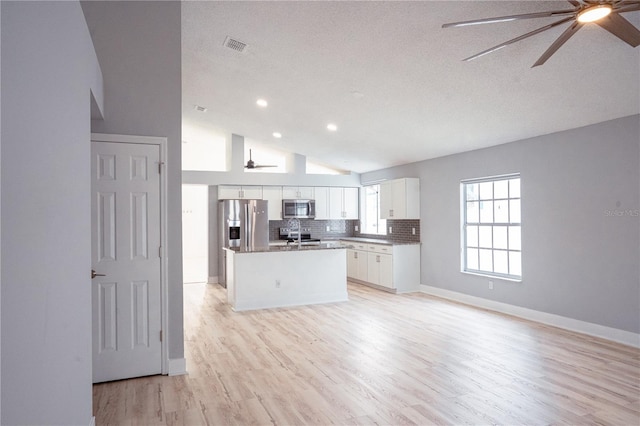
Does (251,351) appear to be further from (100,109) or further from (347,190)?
(347,190)

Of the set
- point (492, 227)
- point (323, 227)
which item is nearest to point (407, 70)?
point (492, 227)

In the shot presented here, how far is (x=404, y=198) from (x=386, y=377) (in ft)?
14.4

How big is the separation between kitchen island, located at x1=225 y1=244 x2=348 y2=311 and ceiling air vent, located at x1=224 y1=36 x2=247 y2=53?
283 centimetres

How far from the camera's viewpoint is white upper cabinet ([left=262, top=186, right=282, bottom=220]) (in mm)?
8859

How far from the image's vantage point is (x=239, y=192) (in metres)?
8.69

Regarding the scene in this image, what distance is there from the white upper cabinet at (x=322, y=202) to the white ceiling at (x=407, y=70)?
9.26 feet

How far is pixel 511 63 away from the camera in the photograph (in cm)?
371

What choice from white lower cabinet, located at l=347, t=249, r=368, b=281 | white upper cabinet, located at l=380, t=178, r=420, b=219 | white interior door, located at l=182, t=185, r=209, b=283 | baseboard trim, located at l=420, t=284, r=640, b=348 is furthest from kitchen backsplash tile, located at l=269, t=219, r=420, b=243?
white interior door, located at l=182, t=185, r=209, b=283

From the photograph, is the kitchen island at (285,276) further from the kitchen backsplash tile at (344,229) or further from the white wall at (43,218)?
the white wall at (43,218)

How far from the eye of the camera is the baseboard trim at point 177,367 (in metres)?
3.61

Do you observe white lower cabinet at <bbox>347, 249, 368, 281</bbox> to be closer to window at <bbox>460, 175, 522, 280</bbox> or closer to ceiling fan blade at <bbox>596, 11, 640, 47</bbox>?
window at <bbox>460, 175, 522, 280</bbox>

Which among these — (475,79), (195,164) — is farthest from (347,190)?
(475,79)

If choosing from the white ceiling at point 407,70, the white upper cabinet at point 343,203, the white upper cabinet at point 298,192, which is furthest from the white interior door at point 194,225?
the white ceiling at point 407,70

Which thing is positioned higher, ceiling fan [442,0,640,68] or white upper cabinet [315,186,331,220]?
ceiling fan [442,0,640,68]
